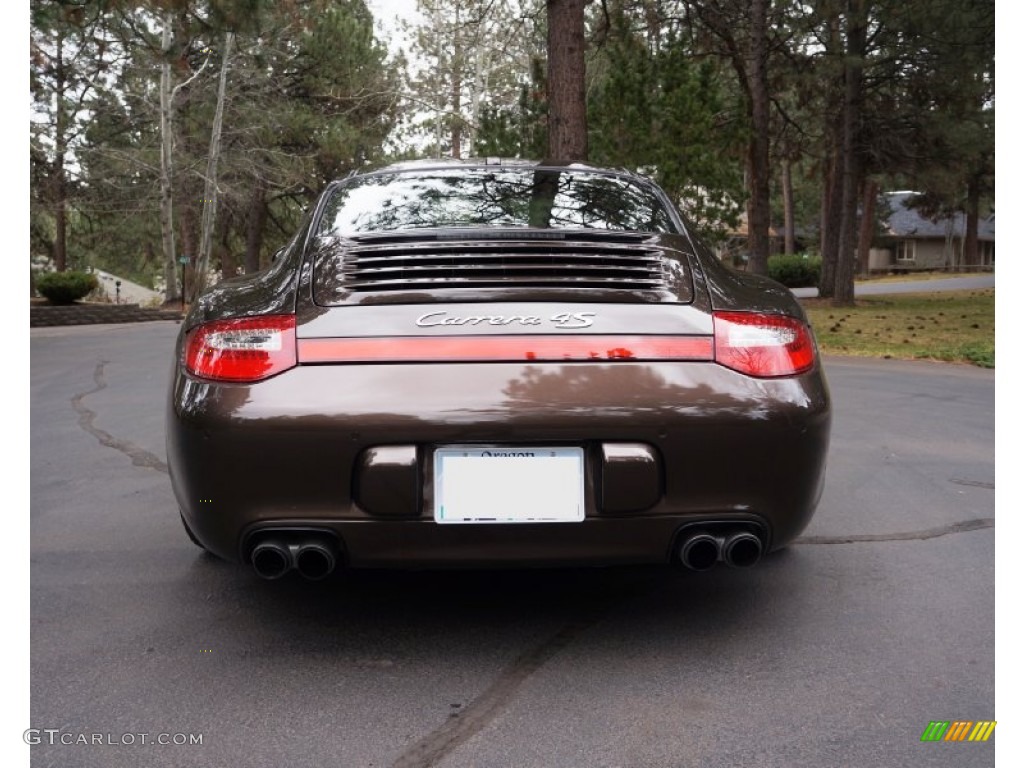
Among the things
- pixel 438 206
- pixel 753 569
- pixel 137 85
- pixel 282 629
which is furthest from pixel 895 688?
pixel 137 85

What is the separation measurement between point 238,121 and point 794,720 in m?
34.9

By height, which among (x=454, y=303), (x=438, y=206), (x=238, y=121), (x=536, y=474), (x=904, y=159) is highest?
(x=238, y=121)

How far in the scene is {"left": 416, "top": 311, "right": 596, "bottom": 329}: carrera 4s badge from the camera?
8.35 feet

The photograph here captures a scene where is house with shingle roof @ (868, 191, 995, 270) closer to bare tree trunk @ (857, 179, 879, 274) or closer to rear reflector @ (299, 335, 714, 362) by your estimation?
bare tree trunk @ (857, 179, 879, 274)

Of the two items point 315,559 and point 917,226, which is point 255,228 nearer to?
point 315,559

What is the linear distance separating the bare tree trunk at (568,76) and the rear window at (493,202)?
6769 mm

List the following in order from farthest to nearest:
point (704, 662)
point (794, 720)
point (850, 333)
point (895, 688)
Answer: point (850, 333) → point (704, 662) → point (895, 688) → point (794, 720)

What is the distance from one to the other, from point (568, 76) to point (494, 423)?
28.4ft

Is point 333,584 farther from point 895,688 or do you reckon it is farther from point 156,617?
point 895,688

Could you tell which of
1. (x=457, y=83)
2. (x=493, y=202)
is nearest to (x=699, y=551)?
(x=493, y=202)

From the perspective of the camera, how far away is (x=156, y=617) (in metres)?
3.07

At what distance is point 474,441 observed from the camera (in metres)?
2.44

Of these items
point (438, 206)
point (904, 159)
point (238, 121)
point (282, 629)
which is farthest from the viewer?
point (238, 121)

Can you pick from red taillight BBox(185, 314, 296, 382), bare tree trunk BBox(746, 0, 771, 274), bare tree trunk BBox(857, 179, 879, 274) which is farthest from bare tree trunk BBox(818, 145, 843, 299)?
bare tree trunk BBox(857, 179, 879, 274)
